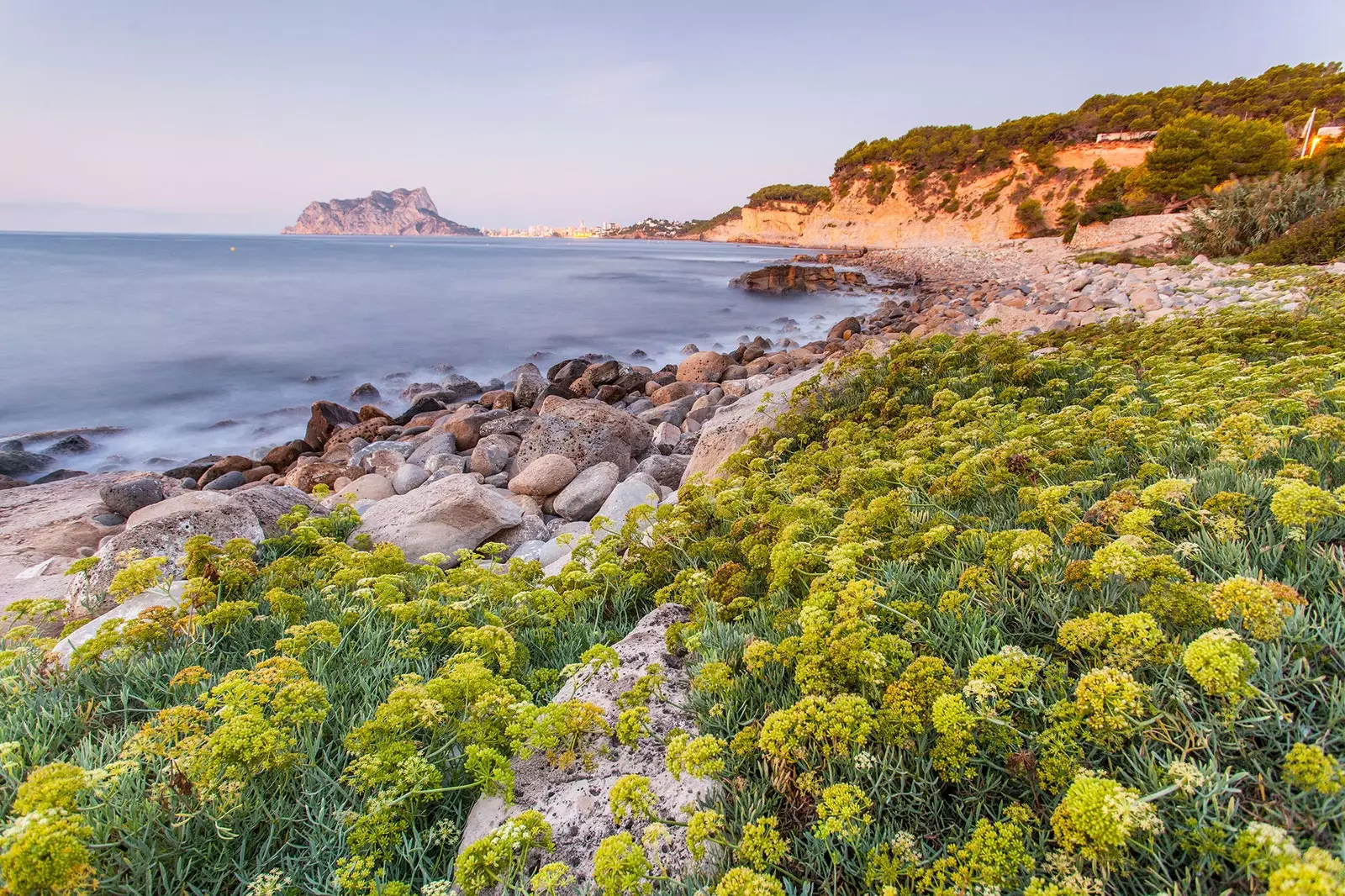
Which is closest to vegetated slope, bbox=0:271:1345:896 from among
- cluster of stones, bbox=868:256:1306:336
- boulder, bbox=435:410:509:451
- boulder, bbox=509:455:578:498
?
boulder, bbox=509:455:578:498

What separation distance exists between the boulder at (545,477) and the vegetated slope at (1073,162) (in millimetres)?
38310

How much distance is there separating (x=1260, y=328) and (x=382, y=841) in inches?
339

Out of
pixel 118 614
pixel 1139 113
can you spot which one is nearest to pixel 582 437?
pixel 118 614

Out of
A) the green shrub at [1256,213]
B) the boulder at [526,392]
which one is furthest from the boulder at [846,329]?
the boulder at [526,392]

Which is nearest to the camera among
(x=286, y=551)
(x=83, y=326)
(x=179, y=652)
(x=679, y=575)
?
(x=179, y=652)

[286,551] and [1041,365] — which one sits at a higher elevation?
[1041,365]

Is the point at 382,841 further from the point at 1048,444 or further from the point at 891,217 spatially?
the point at 891,217

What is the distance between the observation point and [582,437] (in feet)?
27.1

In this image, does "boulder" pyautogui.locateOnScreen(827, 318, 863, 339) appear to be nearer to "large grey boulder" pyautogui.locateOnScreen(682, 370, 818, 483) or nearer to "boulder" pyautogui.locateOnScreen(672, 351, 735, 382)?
"boulder" pyautogui.locateOnScreen(672, 351, 735, 382)

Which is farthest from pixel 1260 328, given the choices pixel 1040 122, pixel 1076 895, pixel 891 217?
pixel 891 217

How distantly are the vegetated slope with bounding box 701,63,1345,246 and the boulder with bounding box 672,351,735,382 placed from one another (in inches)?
1214

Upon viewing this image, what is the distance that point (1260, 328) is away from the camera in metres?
6.11

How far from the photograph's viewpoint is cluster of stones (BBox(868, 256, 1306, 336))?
392 inches

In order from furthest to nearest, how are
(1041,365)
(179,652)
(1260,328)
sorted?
(1260,328) < (1041,365) < (179,652)
